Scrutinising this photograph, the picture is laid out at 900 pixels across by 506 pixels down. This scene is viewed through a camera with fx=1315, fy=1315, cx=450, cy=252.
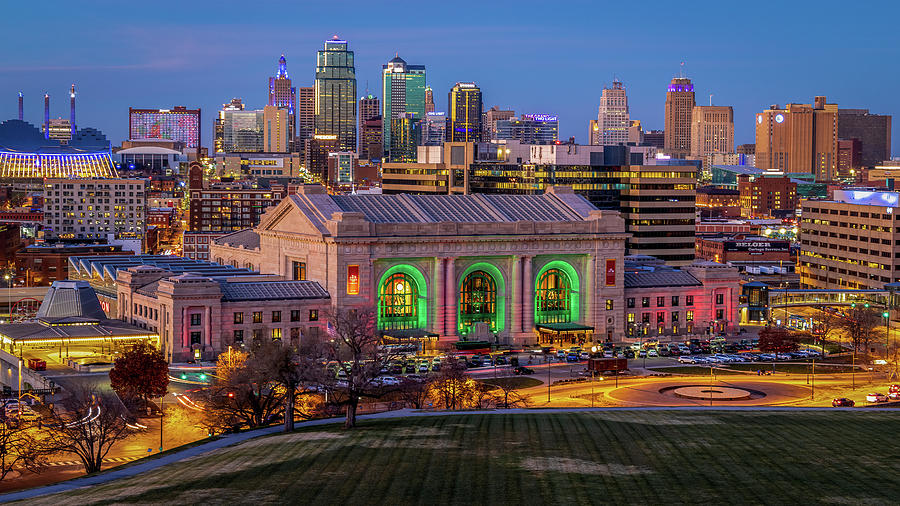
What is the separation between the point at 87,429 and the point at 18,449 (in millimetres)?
4781

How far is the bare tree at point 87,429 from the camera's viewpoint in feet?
289

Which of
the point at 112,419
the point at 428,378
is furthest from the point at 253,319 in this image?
the point at 112,419

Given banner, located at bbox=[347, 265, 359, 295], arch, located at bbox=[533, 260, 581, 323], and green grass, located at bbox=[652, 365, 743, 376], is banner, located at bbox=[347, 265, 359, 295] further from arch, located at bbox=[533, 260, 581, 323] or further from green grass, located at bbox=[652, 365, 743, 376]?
green grass, located at bbox=[652, 365, 743, 376]

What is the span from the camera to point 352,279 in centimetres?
15288

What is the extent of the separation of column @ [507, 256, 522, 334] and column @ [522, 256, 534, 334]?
52 cm

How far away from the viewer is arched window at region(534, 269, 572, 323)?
16562cm

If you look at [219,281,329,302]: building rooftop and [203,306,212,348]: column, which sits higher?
[219,281,329,302]: building rooftop

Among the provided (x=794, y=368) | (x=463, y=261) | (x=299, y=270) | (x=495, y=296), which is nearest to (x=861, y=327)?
(x=794, y=368)

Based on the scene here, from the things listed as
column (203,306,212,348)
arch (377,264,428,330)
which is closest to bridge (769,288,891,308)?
arch (377,264,428,330)

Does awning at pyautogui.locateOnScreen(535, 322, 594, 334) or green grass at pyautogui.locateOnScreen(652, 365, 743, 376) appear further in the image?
awning at pyautogui.locateOnScreen(535, 322, 594, 334)

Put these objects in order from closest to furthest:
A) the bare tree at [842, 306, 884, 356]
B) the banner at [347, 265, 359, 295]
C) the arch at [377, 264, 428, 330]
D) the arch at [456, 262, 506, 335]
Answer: the banner at [347, 265, 359, 295] → the arch at [377, 264, 428, 330] → the bare tree at [842, 306, 884, 356] → the arch at [456, 262, 506, 335]

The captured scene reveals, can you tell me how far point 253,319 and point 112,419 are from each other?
Answer: 2241 inches

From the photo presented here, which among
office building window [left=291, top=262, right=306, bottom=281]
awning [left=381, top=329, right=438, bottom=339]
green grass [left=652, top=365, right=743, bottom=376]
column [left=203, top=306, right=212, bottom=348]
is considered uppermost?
office building window [left=291, top=262, right=306, bottom=281]

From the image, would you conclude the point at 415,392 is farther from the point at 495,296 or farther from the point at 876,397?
the point at 495,296
